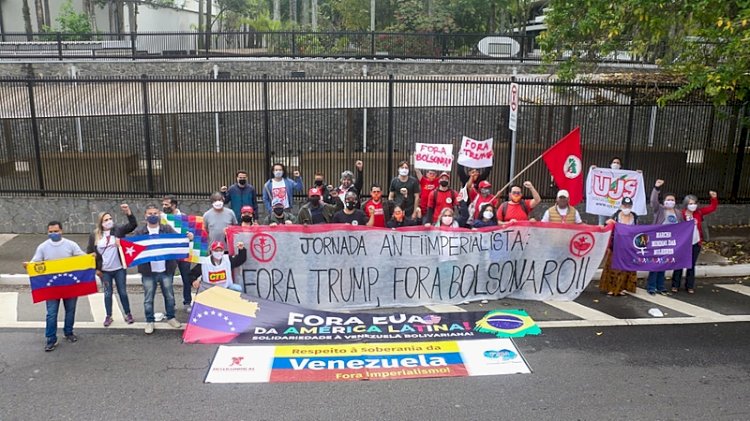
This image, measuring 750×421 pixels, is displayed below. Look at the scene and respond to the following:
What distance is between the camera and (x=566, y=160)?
11367 millimetres

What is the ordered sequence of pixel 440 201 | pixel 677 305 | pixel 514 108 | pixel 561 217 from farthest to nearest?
1. pixel 514 108
2. pixel 440 201
3. pixel 561 217
4. pixel 677 305

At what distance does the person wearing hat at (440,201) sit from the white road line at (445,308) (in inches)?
87.5

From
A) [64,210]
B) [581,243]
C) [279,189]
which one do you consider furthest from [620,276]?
[64,210]

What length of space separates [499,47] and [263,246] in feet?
55.2

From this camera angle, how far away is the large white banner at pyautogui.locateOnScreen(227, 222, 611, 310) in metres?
9.40

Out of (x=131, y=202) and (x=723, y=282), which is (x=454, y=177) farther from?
(x=131, y=202)

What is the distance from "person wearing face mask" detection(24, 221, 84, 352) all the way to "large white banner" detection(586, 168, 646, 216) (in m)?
8.88

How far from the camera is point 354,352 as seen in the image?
7.63 metres

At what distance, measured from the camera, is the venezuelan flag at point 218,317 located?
8039mm

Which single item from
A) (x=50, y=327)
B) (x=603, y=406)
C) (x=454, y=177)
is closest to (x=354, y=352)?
(x=603, y=406)

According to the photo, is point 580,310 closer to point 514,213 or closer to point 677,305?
point 677,305

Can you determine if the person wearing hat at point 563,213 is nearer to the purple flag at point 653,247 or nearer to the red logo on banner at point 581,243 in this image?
the red logo on banner at point 581,243

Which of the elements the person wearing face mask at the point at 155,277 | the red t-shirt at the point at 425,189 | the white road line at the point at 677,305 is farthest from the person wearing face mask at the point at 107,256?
the white road line at the point at 677,305

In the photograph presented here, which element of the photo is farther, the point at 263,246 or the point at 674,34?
the point at 674,34
